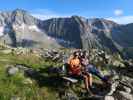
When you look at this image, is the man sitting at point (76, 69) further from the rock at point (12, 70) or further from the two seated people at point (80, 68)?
the rock at point (12, 70)

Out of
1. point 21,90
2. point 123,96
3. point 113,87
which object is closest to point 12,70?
point 21,90

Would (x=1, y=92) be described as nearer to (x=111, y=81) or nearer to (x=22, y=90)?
(x=22, y=90)

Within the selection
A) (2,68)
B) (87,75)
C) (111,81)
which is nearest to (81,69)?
(87,75)

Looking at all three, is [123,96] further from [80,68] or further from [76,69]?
[76,69]

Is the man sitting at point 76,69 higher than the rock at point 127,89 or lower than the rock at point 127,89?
higher

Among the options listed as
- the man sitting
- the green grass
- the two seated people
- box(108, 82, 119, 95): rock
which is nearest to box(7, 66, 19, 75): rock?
the green grass

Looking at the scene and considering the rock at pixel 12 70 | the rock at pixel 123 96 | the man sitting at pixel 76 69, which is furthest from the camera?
the rock at pixel 12 70

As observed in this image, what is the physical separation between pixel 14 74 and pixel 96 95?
6.36 meters

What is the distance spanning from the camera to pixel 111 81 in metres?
22.7

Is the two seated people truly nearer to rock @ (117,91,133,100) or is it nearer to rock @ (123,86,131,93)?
rock @ (123,86,131,93)

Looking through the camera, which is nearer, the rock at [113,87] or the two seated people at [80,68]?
the rock at [113,87]

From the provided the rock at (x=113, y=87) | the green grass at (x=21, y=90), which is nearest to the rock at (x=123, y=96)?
the rock at (x=113, y=87)

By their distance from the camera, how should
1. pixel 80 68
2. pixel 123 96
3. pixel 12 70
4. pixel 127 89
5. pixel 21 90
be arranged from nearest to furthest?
pixel 123 96 < pixel 21 90 < pixel 127 89 < pixel 80 68 < pixel 12 70

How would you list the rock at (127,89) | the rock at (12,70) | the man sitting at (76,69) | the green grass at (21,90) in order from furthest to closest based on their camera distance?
the rock at (12,70), the man sitting at (76,69), the rock at (127,89), the green grass at (21,90)
